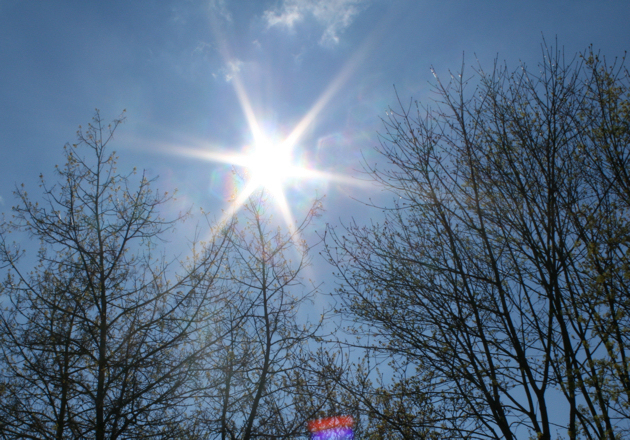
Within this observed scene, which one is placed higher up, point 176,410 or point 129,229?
point 129,229

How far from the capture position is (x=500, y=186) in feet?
18.1

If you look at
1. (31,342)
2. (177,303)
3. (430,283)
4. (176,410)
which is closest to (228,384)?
(176,410)

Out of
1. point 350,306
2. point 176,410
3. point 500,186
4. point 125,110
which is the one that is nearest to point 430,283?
point 350,306

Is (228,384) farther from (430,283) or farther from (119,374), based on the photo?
(430,283)

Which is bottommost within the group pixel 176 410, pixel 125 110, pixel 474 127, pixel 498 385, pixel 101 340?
pixel 498 385

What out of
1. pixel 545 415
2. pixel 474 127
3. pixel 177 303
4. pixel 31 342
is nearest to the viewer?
pixel 545 415

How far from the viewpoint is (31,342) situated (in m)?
4.79

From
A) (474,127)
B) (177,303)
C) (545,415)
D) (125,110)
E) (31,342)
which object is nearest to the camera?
(545,415)

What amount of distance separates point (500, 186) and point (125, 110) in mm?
6403

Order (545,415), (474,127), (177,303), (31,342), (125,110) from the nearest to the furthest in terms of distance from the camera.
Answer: (545,415) < (31,342) < (177,303) < (474,127) < (125,110)

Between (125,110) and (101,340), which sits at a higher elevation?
(125,110)

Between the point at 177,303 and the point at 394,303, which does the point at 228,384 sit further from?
the point at 394,303

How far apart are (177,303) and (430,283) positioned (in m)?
3.68

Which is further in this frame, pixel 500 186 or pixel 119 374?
pixel 500 186
